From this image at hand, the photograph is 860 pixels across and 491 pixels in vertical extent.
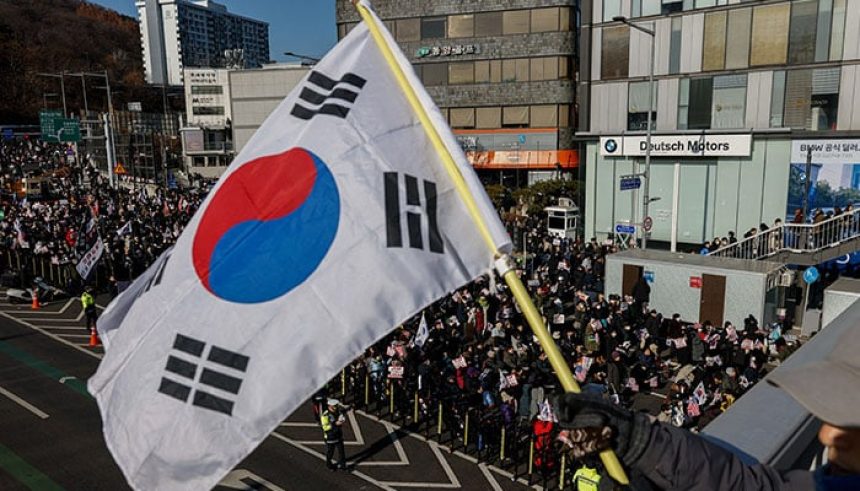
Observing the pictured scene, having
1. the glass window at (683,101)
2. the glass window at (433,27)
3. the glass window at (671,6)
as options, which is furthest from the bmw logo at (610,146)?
the glass window at (433,27)

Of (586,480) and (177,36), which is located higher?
(177,36)

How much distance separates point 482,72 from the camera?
161 ft

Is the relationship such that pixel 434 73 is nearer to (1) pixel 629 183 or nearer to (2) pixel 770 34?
(2) pixel 770 34

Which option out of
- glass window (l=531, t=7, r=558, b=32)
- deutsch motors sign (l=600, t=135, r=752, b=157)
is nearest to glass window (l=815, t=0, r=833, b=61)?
deutsch motors sign (l=600, t=135, r=752, b=157)

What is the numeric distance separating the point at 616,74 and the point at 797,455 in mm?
29173

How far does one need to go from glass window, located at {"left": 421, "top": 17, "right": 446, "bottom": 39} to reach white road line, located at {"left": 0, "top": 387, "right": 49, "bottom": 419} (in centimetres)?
4054

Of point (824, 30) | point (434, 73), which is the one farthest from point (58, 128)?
point (824, 30)

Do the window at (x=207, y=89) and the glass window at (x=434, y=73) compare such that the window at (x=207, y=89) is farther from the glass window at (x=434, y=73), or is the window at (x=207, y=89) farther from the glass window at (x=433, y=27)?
the glass window at (x=433, y=27)

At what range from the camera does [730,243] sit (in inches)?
923

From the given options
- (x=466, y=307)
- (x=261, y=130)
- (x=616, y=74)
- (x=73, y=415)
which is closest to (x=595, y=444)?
(x=261, y=130)

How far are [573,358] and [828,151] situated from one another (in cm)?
1710

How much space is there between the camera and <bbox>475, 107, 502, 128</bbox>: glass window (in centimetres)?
4966

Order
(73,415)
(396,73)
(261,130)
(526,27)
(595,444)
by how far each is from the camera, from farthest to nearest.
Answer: (526,27) < (73,415) < (261,130) < (396,73) < (595,444)

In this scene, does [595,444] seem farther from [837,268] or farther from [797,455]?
[837,268]
